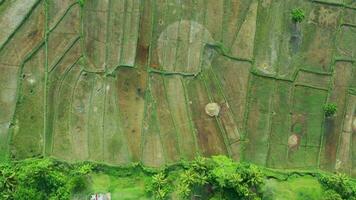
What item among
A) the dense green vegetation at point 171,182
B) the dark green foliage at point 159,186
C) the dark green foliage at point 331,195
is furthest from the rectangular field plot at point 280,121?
the dark green foliage at point 159,186

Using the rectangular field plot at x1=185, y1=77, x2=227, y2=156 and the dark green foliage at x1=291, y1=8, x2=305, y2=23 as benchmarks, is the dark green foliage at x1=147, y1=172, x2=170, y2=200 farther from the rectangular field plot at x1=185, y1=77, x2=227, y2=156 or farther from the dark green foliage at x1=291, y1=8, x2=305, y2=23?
the dark green foliage at x1=291, y1=8, x2=305, y2=23

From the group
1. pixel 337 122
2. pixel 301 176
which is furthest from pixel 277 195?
pixel 337 122

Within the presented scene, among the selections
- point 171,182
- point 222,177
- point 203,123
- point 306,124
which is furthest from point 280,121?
point 171,182

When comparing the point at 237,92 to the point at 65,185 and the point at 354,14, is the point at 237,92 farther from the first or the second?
the point at 65,185

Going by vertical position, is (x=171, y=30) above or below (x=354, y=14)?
below

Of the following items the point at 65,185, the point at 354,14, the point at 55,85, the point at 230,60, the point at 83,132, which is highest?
the point at 354,14

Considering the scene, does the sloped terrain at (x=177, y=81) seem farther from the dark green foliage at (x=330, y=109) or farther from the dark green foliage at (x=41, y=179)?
the dark green foliage at (x=41, y=179)
